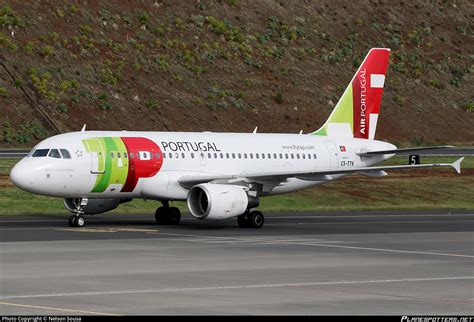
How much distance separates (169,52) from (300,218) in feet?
197

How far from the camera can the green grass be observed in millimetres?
53375

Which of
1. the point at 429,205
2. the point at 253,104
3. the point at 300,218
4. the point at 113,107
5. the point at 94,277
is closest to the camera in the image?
the point at 94,277

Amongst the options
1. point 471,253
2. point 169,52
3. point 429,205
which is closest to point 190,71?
point 169,52

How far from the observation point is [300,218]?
49875 millimetres

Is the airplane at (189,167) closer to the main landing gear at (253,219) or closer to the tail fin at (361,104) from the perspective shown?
the main landing gear at (253,219)

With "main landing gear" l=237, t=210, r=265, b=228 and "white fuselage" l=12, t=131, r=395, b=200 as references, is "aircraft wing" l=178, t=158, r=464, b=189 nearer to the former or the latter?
"white fuselage" l=12, t=131, r=395, b=200

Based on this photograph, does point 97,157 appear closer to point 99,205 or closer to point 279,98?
point 99,205

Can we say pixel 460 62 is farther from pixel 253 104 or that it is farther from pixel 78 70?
pixel 78 70

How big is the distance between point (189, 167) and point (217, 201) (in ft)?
12.1

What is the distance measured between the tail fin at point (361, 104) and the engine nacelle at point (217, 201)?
398 inches

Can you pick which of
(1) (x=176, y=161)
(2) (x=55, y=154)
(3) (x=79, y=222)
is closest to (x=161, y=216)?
(1) (x=176, y=161)

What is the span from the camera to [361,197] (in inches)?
2371

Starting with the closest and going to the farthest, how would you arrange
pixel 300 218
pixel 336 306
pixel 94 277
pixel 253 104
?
pixel 336 306 < pixel 94 277 < pixel 300 218 < pixel 253 104

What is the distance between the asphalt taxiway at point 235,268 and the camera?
21.0 metres
